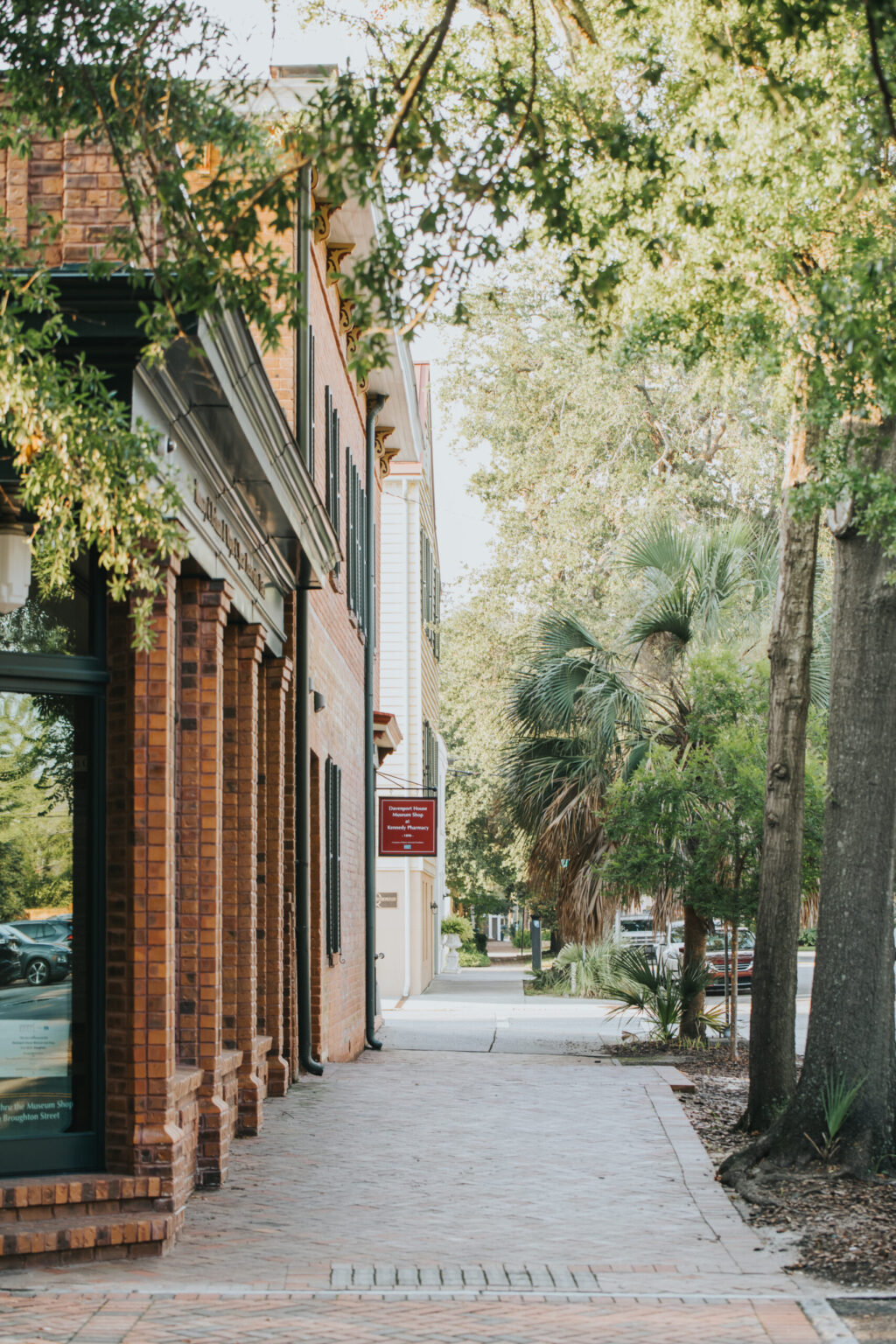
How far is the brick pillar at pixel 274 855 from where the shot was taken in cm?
1221

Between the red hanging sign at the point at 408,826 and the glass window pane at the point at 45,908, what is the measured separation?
13.9 m

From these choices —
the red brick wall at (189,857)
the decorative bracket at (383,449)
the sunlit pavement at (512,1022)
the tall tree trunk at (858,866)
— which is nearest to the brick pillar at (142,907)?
the red brick wall at (189,857)

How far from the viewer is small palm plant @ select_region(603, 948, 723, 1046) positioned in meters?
17.6

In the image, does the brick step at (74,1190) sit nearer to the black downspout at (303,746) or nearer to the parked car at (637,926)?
the black downspout at (303,746)

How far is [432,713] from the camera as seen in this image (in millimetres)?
33906

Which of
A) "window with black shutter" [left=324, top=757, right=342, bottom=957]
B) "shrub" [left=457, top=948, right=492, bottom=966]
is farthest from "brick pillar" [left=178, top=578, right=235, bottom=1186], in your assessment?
"shrub" [left=457, top=948, right=492, bottom=966]

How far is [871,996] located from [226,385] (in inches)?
220

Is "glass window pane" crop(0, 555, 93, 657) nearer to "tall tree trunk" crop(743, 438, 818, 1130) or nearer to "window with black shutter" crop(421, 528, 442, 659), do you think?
"tall tree trunk" crop(743, 438, 818, 1130)

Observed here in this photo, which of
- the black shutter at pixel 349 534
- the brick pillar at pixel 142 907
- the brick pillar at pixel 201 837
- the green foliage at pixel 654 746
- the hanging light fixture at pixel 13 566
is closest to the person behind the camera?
the brick pillar at pixel 142 907

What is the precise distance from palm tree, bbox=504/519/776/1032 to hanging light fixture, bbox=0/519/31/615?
11641 millimetres

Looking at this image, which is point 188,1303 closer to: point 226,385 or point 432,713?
point 226,385

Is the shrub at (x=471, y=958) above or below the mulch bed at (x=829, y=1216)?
below

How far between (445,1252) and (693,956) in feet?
36.8

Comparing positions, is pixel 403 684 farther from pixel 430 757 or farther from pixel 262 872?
pixel 262 872
